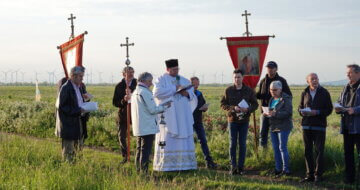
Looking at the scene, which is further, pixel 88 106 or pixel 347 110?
pixel 88 106

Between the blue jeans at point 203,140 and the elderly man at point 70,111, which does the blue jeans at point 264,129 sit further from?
the elderly man at point 70,111

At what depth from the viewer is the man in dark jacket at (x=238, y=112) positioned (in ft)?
27.5

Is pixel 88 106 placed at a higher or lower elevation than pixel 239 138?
higher

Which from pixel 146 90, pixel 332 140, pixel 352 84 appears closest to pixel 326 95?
pixel 352 84

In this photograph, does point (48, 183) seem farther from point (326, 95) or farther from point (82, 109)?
point (326, 95)

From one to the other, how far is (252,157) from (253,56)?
2239 millimetres

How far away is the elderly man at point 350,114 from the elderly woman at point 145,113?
310 centimetres

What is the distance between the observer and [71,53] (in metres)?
9.53

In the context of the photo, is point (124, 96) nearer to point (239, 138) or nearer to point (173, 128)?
point (173, 128)

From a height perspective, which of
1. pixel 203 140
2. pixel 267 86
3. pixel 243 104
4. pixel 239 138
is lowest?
pixel 203 140

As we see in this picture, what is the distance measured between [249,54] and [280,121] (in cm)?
218

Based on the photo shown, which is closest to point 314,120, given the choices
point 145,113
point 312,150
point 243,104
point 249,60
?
point 312,150

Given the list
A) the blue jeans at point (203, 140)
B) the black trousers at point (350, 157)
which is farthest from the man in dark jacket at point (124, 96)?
the black trousers at point (350, 157)

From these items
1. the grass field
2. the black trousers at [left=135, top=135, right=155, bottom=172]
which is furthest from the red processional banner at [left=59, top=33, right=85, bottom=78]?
the black trousers at [left=135, top=135, right=155, bottom=172]
